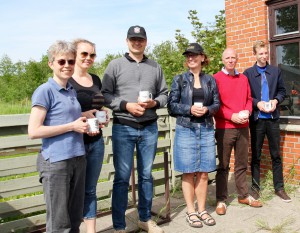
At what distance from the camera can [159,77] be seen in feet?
12.1

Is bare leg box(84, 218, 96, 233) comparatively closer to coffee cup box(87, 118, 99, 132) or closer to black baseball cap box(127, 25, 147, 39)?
coffee cup box(87, 118, 99, 132)

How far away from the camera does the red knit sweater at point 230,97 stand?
4180 mm

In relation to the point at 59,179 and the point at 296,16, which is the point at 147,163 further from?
the point at 296,16

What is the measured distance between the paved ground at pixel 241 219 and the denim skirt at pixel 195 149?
0.67 m

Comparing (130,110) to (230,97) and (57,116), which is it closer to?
(57,116)

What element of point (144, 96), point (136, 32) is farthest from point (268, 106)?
point (136, 32)

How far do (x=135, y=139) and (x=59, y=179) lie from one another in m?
1.18

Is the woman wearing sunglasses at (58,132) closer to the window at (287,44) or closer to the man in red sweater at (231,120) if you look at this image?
the man in red sweater at (231,120)

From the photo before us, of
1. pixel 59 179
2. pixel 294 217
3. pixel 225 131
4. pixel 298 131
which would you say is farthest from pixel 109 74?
pixel 298 131

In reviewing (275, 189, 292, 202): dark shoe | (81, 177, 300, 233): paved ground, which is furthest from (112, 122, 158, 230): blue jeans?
(275, 189, 292, 202): dark shoe

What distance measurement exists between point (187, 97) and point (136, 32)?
0.96 meters

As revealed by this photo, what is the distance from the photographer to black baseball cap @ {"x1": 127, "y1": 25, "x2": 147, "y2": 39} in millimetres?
3385

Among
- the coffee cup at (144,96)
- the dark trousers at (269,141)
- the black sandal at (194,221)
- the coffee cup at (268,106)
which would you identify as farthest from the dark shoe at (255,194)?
the coffee cup at (144,96)

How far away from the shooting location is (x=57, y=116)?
249 centimetres
